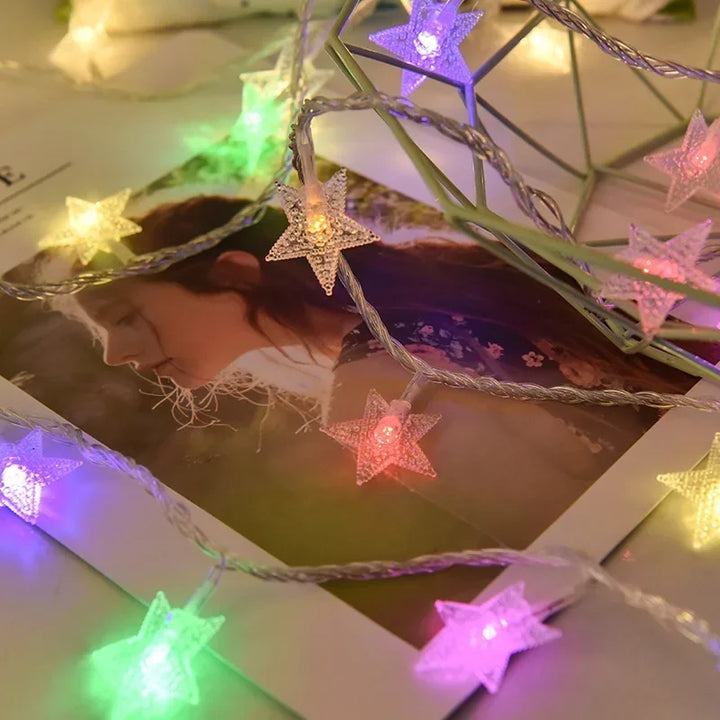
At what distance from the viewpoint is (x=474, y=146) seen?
1.03 feet

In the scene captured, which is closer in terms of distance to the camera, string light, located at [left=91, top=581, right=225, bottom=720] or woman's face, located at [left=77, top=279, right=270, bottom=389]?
string light, located at [left=91, top=581, right=225, bottom=720]

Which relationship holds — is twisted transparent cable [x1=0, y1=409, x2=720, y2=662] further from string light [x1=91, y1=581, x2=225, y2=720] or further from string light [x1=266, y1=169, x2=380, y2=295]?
string light [x1=266, y1=169, x2=380, y2=295]

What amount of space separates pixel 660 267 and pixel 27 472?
0.29 m

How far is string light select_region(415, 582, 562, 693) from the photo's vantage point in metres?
0.34

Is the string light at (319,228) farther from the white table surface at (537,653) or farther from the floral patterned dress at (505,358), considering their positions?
the white table surface at (537,653)

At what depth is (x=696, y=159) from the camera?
42cm

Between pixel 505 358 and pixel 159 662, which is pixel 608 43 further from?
pixel 159 662

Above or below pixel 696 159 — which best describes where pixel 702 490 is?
below

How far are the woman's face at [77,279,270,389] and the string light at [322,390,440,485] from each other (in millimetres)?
70

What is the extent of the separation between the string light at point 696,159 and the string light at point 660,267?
0.11m

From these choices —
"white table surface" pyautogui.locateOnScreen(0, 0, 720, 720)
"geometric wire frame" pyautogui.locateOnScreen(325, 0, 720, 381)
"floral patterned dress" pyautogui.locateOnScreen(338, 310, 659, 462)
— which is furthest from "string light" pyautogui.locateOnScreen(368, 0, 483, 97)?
"white table surface" pyautogui.locateOnScreen(0, 0, 720, 720)

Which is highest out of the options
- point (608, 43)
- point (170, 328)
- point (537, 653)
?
point (608, 43)

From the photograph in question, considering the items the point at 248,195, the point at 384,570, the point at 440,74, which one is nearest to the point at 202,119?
the point at 248,195

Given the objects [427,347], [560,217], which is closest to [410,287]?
[427,347]
